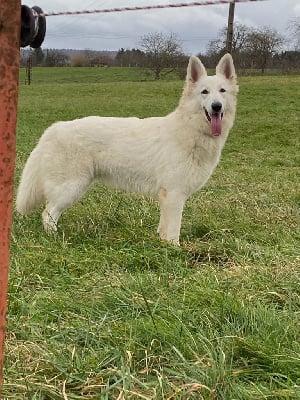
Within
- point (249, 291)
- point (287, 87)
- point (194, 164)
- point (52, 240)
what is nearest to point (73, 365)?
point (249, 291)

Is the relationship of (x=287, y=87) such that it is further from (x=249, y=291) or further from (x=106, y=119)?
(x=249, y=291)

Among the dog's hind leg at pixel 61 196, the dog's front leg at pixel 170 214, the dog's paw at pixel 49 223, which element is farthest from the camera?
the dog's hind leg at pixel 61 196

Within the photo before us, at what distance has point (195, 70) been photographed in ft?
16.3

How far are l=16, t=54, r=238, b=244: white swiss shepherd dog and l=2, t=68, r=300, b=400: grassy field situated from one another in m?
0.33

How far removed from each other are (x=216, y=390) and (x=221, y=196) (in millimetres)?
4875

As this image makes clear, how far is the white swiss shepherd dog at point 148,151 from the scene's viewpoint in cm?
491

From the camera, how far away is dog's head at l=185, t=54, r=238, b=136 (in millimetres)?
4871

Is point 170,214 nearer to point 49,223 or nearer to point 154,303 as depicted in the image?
point 49,223

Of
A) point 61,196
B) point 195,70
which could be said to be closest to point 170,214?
point 61,196

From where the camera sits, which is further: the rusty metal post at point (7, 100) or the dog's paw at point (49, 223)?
the dog's paw at point (49, 223)

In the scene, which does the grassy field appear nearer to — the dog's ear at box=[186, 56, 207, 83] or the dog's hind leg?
the dog's hind leg

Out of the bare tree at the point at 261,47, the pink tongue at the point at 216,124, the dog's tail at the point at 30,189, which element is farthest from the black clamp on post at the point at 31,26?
the bare tree at the point at 261,47

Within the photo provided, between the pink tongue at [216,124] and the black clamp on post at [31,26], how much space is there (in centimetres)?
363

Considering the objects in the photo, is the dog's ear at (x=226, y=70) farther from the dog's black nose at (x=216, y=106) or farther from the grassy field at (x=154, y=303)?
the grassy field at (x=154, y=303)
